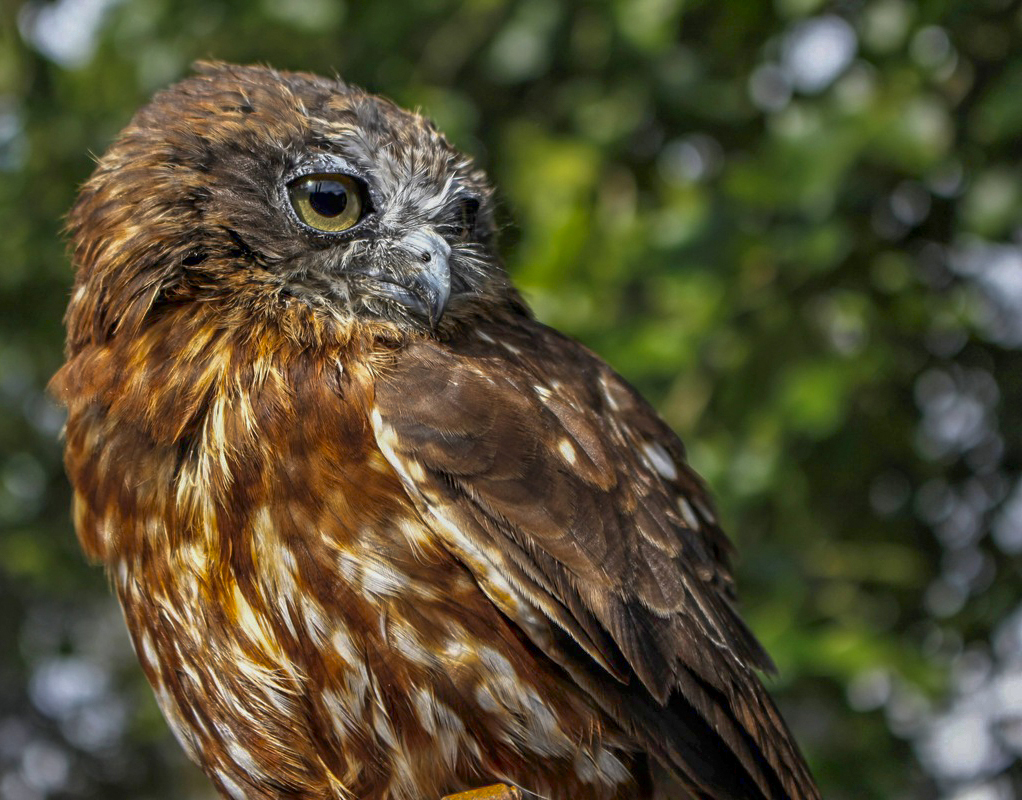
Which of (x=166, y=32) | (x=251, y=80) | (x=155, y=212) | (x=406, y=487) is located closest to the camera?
(x=406, y=487)

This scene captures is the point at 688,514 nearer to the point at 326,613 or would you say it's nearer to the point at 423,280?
the point at 423,280

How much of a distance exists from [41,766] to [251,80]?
27.2ft

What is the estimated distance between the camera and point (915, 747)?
188 inches

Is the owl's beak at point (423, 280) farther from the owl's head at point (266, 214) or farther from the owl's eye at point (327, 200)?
the owl's eye at point (327, 200)

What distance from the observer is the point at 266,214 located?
2441 mm

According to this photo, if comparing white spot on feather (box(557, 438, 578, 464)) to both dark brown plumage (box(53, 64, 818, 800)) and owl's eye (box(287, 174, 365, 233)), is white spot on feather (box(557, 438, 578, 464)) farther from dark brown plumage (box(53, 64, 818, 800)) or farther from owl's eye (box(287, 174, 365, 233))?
owl's eye (box(287, 174, 365, 233))

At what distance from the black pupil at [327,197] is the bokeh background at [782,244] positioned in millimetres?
1165

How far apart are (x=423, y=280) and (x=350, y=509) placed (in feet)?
2.00

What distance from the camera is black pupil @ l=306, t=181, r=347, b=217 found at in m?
2.53

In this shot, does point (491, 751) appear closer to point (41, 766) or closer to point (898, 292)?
point (898, 292)

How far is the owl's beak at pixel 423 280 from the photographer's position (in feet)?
8.18

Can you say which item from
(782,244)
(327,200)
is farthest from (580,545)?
(782,244)

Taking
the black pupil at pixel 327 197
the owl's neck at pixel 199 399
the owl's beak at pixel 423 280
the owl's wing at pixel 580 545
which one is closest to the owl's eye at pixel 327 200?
the black pupil at pixel 327 197

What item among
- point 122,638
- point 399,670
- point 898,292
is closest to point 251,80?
point 399,670
